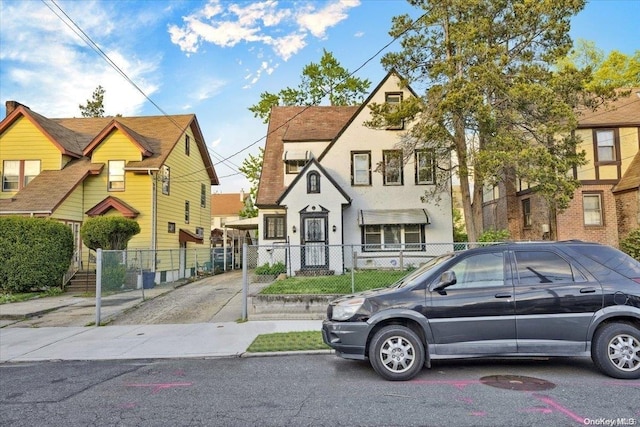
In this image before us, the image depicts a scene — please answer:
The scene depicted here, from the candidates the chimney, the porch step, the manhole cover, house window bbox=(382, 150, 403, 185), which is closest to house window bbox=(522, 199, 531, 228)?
house window bbox=(382, 150, 403, 185)

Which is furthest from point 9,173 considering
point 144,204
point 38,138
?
point 144,204

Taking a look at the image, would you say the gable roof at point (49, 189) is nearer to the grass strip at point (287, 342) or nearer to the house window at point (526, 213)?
the grass strip at point (287, 342)

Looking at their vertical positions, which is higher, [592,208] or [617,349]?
[592,208]

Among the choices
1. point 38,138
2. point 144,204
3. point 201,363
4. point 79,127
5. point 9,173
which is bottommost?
point 201,363

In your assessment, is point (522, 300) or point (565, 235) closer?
point (522, 300)

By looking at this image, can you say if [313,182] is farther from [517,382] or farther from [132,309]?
[517,382]

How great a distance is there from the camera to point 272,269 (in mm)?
16828

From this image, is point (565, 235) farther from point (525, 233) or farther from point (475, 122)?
point (475, 122)

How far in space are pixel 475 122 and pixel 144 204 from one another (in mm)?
14685

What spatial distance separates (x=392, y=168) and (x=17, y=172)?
17409 mm

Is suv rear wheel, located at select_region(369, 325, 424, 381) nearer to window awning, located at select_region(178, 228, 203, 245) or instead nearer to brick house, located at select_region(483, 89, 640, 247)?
brick house, located at select_region(483, 89, 640, 247)

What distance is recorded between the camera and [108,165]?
19.9 metres

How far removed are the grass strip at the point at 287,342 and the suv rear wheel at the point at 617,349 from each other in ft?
13.1

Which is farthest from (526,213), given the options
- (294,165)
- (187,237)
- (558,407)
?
(558,407)
